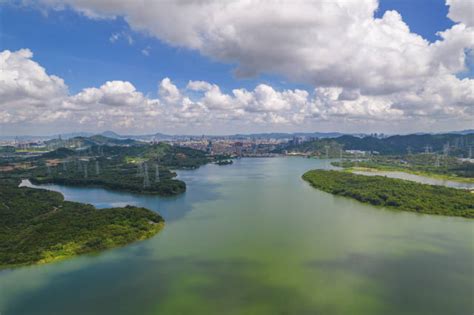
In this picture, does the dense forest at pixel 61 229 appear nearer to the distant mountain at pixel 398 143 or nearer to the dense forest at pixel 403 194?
the dense forest at pixel 403 194

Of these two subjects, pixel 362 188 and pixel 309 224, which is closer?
pixel 309 224

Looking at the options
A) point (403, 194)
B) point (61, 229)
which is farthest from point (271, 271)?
point (403, 194)

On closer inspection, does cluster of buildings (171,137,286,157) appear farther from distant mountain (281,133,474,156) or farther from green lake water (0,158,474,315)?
green lake water (0,158,474,315)

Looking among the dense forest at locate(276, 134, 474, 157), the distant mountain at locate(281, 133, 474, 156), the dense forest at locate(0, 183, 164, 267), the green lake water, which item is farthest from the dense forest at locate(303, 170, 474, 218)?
the distant mountain at locate(281, 133, 474, 156)

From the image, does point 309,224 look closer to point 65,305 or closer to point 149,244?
point 149,244

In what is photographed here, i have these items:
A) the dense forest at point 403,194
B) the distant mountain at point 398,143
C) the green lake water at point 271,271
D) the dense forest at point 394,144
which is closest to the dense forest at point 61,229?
the green lake water at point 271,271

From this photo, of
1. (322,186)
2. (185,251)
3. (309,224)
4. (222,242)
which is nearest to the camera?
(185,251)

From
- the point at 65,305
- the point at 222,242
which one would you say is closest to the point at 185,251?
the point at 222,242

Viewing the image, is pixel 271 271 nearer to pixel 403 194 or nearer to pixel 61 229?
pixel 61 229
